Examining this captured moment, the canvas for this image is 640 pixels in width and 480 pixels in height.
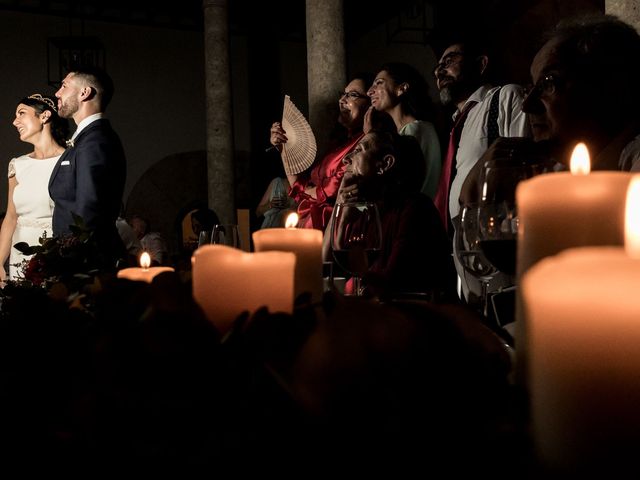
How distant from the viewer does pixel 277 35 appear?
13234 millimetres

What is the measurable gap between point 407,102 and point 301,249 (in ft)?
10.4

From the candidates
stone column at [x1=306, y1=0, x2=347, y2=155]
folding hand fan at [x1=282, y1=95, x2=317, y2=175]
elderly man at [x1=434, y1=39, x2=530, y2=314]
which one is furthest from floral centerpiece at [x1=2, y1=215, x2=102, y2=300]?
stone column at [x1=306, y1=0, x2=347, y2=155]

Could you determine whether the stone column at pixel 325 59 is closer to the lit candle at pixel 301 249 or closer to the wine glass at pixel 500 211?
the wine glass at pixel 500 211

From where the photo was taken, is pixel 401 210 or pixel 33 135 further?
pixel 33 135

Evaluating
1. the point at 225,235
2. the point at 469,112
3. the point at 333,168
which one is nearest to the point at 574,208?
the point at 225,235

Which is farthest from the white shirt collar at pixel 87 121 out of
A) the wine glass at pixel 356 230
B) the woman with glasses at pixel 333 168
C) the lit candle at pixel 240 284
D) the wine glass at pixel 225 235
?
the lit candle at pixel 240 284

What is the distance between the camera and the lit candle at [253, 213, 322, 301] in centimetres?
75

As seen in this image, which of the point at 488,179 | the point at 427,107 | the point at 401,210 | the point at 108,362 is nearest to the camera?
the point at 108,362

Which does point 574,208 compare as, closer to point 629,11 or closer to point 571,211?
point 571,211

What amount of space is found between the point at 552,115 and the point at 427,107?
2.17 m

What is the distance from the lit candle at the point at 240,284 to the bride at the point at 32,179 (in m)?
2.85

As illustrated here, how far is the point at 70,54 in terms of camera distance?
10016mm

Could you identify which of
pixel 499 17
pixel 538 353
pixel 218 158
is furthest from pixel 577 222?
pixel 218 158

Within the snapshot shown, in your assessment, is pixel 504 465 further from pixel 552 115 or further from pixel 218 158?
pixel 218 158
